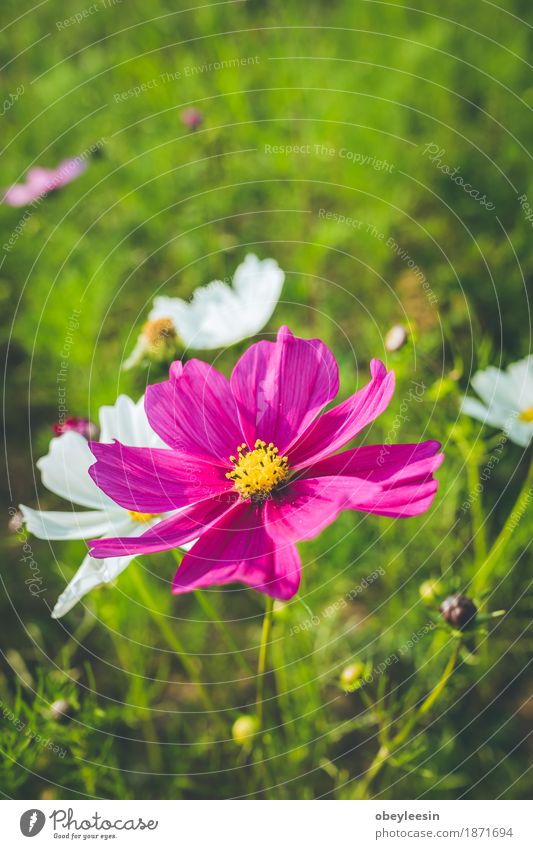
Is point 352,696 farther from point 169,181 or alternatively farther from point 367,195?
point 169,181

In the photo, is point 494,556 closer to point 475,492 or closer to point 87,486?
point 475,492

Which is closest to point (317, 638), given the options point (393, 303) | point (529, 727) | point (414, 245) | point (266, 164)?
point (529, 727)
